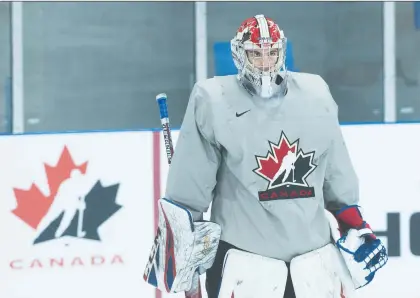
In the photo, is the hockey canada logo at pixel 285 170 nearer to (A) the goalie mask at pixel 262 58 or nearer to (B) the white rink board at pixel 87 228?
(A) the goalie mask at pixel 262 58

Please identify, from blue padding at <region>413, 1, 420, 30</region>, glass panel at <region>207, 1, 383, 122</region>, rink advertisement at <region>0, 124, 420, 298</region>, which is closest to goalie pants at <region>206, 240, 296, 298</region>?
rink advertisement at <region>0, 124, 420, 298</region>

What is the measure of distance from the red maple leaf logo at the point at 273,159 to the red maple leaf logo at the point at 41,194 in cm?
140

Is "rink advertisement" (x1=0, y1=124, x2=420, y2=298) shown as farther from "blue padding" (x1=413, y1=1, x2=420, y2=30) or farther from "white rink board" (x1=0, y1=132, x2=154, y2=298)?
"blue padding" (x1=413, y1=1, x2=420, y2=30)

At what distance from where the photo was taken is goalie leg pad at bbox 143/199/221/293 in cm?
214

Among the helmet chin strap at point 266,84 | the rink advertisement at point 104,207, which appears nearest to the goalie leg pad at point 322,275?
the helmet chin strap at point 266,84

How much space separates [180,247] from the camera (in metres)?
2.16

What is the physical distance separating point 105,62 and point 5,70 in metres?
0.40

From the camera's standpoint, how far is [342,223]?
7.36ft

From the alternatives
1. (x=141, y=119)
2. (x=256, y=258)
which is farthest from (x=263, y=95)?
(x=141, y=119)

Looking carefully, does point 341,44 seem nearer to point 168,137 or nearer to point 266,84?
point 168,137

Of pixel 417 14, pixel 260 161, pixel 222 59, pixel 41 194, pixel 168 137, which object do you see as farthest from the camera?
pixel 417 14

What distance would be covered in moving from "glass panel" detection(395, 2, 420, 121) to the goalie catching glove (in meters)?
2.02

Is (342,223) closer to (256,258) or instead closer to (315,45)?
(256,258)

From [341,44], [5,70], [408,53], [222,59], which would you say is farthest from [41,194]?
[408,53]
